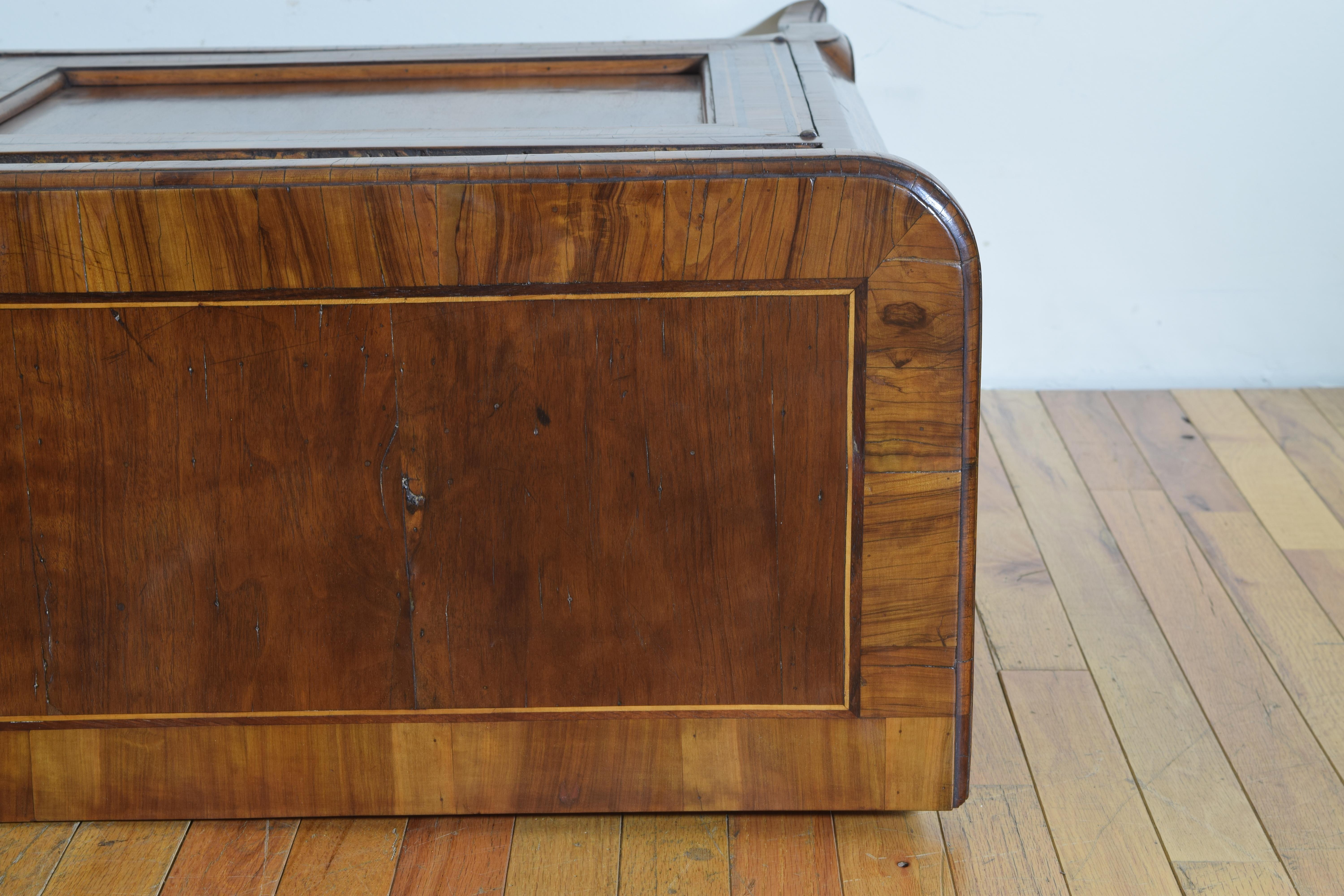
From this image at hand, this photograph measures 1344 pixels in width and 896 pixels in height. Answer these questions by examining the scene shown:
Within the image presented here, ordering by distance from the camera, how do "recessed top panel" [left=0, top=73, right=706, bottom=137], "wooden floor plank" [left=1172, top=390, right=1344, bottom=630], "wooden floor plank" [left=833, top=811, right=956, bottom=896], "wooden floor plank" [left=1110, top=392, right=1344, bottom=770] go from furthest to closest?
"wooden floor plank" [left=1172, top=390, right=1344, bottom=630]
"wooden floor plank" [left=1110, top=392, right=1344, bottom=770]
"recessed top panel" [left=0, top=73, right=706, bottom=137]
"wooden floor plank" [left=833, top=811, right=956, bottom=896]

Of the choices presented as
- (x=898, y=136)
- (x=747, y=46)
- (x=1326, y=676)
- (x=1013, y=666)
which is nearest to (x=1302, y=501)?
(x=1326, y=676)

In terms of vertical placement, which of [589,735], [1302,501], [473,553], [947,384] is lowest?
[1302,501]

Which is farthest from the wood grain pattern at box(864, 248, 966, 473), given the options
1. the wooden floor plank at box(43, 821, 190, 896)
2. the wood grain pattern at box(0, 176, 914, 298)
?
the wooden floor plank at box(43, 821, 190, 896)

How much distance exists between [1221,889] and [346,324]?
84cm

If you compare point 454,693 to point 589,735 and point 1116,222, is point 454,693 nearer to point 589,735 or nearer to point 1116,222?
point 589,735

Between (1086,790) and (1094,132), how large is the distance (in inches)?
45.2

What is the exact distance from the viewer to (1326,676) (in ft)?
4.11

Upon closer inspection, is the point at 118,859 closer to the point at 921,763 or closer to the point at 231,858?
the point at 231,858

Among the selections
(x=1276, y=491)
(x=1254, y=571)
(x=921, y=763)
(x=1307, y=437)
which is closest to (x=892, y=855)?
(x=921, y=763)

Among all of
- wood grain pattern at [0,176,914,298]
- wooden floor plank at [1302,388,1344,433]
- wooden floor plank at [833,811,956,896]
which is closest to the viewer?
wood grain pattern at [0,176,914,298]

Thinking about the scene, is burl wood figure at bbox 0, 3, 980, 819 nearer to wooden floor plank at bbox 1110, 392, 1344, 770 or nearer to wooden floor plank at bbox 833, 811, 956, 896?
wooden floor plank at bbox 833, 811, 956, 896

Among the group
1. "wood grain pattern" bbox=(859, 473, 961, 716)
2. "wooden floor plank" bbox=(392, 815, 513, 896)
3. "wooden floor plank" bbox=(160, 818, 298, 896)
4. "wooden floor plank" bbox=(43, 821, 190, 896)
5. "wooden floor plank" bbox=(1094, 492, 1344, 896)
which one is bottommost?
"wooden floor plank" bbox=(1094, 492, 1344, 896)

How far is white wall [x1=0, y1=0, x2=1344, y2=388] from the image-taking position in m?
1.73

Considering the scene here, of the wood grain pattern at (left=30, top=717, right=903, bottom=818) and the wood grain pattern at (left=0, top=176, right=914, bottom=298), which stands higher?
the wood grain pattern at (left=0, top=176, right=914, bottom=298)
